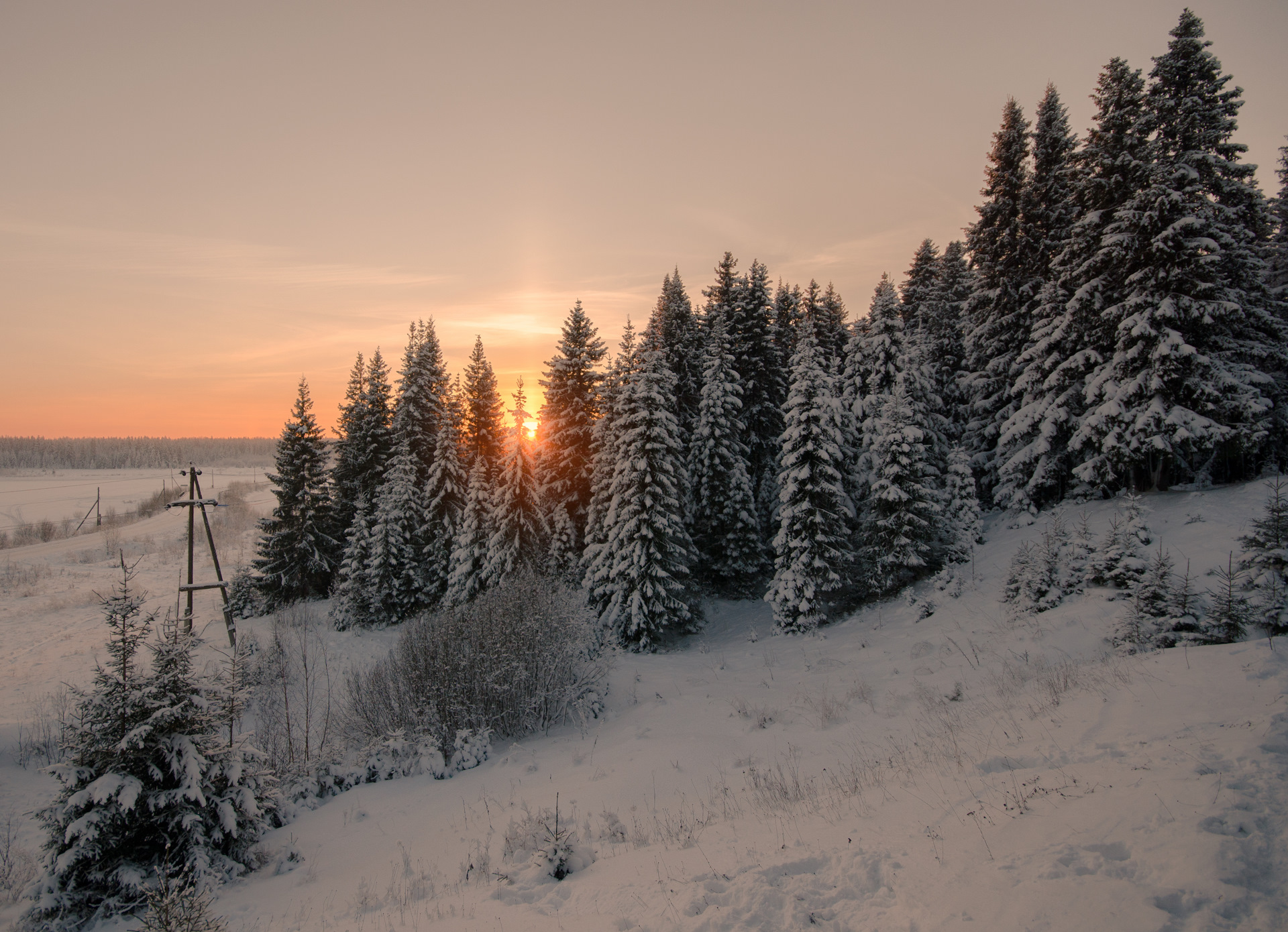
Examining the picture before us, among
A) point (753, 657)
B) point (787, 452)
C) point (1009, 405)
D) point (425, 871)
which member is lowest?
point (753, 657)

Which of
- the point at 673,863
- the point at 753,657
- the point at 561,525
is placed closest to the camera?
the point at 673,863

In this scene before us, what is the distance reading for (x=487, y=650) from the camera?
16.6m

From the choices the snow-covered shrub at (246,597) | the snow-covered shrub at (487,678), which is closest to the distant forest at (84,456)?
the snow-covered shrub at (246,597)

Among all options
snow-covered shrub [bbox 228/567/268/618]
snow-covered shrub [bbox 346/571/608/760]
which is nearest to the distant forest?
snow-covered shrub [bbox 228/567/268/618]

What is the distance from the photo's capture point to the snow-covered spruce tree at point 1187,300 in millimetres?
18078

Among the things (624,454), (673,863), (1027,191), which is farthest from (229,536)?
(1027,191)

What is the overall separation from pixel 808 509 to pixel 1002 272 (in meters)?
15.3

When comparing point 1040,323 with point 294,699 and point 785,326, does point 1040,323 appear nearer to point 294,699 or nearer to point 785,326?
point 785,326

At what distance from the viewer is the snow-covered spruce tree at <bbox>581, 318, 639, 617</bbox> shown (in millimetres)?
26266

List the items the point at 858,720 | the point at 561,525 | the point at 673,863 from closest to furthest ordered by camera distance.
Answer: the point at 673,863, the point at 858,720, the point at 561,525

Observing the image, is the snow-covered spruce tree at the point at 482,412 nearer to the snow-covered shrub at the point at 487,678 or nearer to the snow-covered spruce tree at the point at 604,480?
the snow-covered spruce tree at the point at 604,480

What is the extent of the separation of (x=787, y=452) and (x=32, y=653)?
114 feet

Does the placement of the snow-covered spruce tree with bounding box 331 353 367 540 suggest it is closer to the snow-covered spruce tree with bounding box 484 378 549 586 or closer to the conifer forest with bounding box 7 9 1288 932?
the conifer forest with bounding box 7 9 1288 932

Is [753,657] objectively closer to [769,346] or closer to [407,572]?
[769,346]
